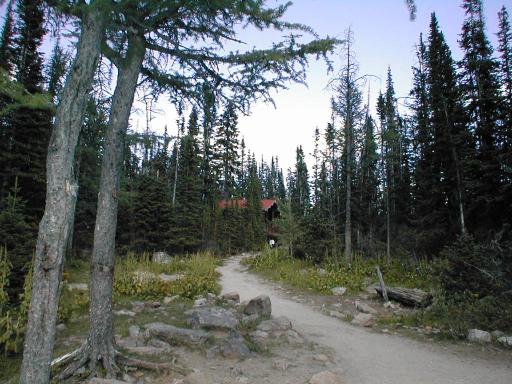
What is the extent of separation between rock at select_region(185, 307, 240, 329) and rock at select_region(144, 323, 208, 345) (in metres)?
0.52

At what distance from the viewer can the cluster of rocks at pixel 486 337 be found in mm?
6224

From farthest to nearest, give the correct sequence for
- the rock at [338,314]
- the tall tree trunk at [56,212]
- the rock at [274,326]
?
the rock at [338,314], the rock at [274,326], the tall tree trunk at [56,212]

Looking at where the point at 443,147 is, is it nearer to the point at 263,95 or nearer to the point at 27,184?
the point at 263,95

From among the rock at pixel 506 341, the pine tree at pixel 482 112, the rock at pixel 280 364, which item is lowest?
the rock at pixel 280 364

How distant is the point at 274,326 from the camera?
275 inches

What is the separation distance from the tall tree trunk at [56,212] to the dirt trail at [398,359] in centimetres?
400

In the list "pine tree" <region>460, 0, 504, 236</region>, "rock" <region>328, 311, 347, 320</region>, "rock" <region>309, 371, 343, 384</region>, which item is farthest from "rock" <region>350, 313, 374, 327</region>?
"pine tree" <region>460, 0, 504, 236</region>

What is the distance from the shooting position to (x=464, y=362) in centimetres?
546

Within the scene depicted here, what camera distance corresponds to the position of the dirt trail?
4.77 meters

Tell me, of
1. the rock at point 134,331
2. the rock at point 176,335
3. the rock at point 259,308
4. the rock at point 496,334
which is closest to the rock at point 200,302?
the rock at point 259,308

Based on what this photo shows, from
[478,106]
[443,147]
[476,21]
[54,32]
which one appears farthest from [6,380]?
[476,21]

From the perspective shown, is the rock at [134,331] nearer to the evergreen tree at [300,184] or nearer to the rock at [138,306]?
the rock at [138,306]

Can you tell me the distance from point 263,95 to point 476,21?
20.2 meters

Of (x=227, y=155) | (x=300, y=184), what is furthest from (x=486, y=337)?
(x=300, y=184)
